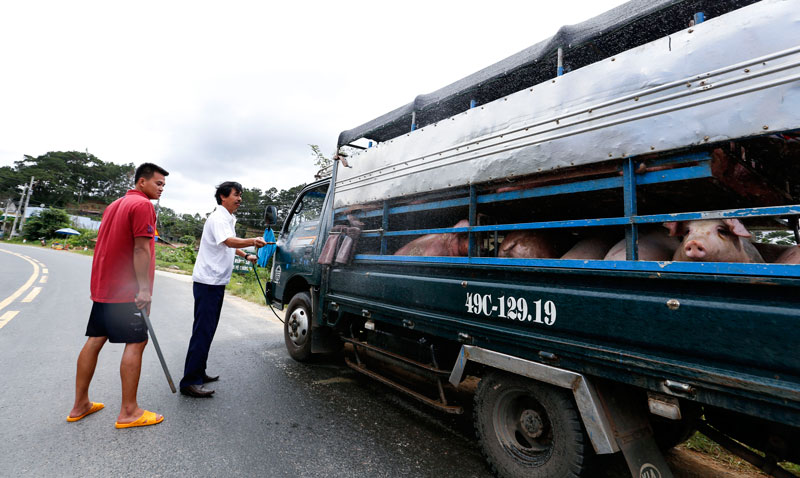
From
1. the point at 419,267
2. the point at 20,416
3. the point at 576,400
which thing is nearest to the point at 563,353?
the point at 576,400

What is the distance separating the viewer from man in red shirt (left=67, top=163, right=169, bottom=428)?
257 centimetres

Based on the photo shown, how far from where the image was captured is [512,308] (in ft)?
6.78

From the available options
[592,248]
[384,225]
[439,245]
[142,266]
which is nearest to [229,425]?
[142,266]

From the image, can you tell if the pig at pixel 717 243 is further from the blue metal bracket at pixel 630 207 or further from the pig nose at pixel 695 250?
the blue metal bracket at pixel 630 207

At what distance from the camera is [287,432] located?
8.55 ft

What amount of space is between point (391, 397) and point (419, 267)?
1.50 meters

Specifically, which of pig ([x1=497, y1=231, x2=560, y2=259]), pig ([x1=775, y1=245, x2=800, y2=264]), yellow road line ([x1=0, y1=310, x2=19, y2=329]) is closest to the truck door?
pig ([x1=497, y1=231, x2=560, y2=259])

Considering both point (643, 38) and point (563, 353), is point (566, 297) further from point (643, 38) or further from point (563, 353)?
point (643, 38)

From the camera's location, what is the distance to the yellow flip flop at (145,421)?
2.49 m

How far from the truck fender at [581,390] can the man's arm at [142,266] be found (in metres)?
2.53

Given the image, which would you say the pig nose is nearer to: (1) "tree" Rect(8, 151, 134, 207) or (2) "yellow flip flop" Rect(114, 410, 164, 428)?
(2) "yellow flip flop" Rect(114, 410, 164, 428)

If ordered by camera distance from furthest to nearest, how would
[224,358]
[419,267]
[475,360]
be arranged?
[224,358]
[419,267]
[475,360]

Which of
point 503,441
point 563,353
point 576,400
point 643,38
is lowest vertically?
point 503,441

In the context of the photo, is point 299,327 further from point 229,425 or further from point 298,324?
point 229,425
